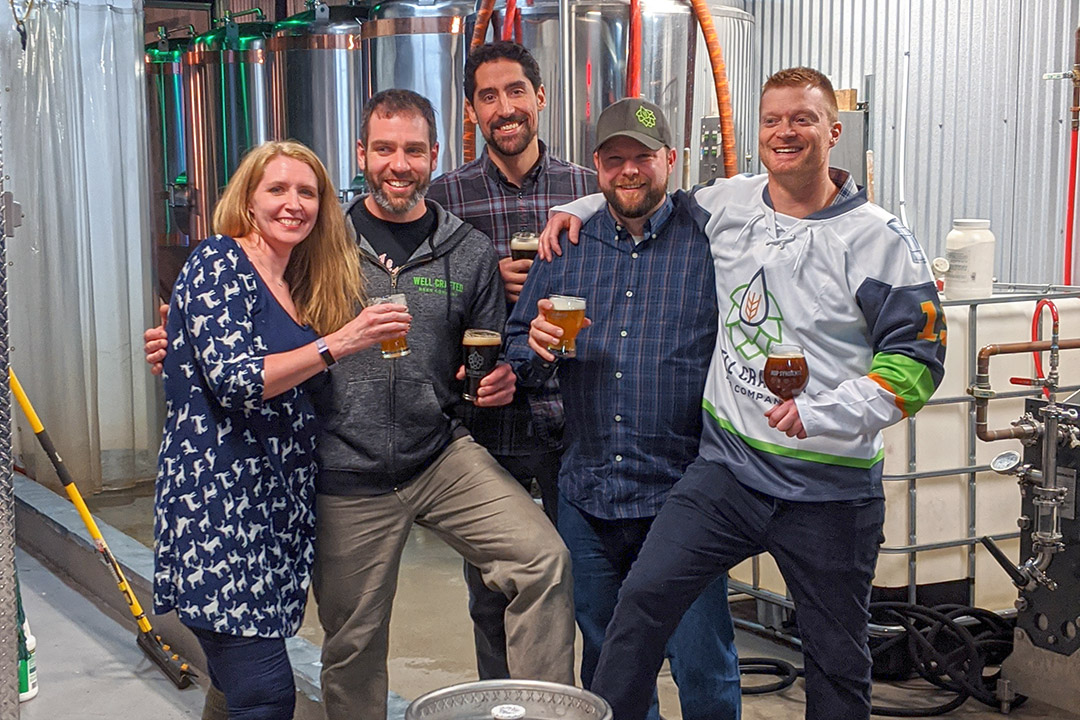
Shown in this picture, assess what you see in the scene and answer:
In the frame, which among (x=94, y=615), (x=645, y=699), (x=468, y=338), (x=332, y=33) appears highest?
(x=332, y=33)

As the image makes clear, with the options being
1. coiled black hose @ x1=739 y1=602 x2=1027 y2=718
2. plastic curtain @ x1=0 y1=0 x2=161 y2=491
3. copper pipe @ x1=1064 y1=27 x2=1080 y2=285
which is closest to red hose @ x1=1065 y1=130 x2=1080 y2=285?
copper pipe @ x1=1064 y1=27 x2=1080 y2=285

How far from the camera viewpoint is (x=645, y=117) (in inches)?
106

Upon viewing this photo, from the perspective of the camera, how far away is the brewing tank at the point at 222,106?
6.86 m

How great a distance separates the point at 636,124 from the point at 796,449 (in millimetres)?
811

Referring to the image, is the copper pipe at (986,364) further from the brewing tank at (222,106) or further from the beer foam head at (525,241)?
the brewing tank at (222,106)

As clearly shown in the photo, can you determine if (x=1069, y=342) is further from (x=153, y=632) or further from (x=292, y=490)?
(x=153, y=632)

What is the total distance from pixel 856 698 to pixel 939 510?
5.23 ft

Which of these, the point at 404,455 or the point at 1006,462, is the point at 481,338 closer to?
the point at 404,455

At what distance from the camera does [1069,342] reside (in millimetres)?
3709

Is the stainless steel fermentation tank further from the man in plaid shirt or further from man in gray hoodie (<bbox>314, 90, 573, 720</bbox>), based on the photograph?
man in gray hoodie (<bbox>314, 90, 573, 720</bbox>)

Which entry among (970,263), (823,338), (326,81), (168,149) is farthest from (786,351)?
(168,149)

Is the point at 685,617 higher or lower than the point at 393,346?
lower

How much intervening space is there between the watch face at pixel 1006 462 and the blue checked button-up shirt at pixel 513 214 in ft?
4.63

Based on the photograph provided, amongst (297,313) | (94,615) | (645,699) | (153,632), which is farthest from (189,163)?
(645,699)
